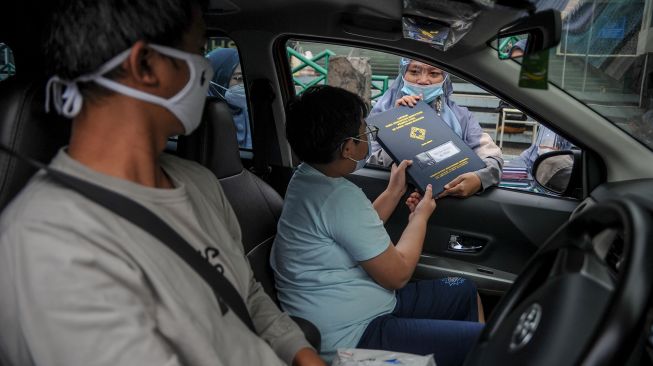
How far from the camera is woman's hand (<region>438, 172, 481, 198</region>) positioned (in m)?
2.36

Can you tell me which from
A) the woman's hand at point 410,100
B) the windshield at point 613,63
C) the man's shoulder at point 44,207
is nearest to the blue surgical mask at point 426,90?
the woman's hand at point 410,100

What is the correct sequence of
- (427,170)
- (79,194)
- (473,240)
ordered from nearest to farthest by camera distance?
(79,194) < (427,170) < (473,240)

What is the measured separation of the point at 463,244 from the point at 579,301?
5.32ft

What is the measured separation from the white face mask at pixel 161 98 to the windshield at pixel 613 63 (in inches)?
50.6

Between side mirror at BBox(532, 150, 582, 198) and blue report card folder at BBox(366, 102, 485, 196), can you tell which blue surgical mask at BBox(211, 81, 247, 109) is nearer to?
blue report card folder at BBox(366, 102, 485, 196)

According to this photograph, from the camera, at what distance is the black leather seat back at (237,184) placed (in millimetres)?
1958

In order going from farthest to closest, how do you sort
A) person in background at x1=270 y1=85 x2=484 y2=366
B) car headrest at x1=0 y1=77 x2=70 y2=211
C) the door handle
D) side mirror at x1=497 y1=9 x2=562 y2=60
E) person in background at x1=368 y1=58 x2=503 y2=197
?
person in background at x1=368 y1=58 x2=503 y2=197 → the door handle → person in background at x1=270 y1=85 x2=484 y2=366 → side mirror at x1=497 y1=9 x2=562 y2=60 → car headrest at x1=0 y1=77 x2=70 y2=211

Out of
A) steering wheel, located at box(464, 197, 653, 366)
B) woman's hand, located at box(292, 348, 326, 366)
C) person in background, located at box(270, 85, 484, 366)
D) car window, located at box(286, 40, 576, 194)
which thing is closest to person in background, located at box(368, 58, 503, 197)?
person in background, located at box(270, 85, 484, 366)

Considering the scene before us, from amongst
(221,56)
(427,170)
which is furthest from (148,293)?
(221,56)

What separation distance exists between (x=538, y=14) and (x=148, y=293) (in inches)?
47.3

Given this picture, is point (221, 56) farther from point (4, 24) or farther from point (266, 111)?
point (4, 24)

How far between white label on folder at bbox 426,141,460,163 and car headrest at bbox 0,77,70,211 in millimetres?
1500

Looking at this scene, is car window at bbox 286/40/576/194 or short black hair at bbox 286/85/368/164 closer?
short black hair at bbox 286/85/368/164

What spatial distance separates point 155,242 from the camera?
3.50 feet
